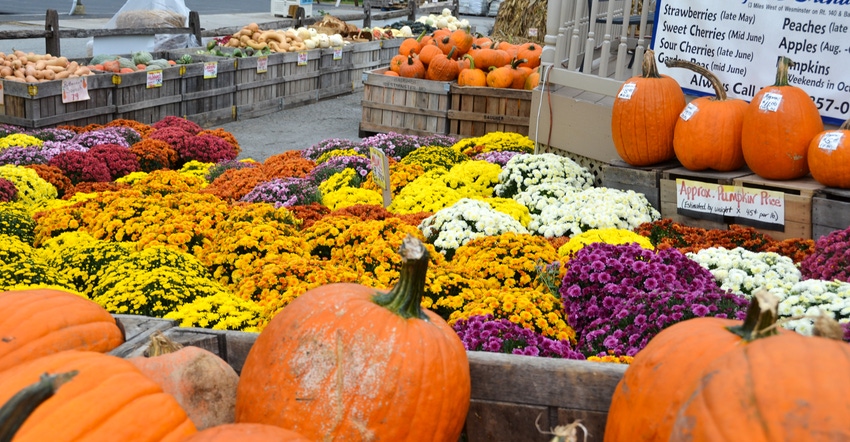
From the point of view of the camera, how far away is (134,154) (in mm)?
8438

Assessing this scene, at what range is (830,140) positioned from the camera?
499 cm

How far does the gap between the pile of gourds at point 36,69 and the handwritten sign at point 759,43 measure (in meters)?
7.56

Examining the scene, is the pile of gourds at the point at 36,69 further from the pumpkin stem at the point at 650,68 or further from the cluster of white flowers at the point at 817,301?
the cluster of white flowers at the point at 817,301

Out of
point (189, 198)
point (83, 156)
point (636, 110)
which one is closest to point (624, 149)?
point (636, 110)

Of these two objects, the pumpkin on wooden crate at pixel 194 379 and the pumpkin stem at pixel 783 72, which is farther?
the pumpkin stem at pixel 783 72

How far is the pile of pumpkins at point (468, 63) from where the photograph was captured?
10.7m

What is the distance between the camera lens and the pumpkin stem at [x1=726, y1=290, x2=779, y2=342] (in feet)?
5.15

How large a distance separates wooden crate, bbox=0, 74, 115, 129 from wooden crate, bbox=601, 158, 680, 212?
700 cm

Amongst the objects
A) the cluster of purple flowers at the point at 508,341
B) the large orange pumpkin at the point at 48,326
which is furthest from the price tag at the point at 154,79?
the large orange pumpkin at the point at 48,326

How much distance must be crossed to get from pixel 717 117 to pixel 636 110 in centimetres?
58

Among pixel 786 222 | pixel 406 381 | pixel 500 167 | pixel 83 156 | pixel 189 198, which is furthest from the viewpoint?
pixel 83 156

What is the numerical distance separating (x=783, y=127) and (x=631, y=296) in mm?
2238

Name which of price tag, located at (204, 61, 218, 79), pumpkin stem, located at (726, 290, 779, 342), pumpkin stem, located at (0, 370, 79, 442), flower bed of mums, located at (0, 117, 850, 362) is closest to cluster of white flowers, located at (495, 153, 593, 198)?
flower bed of mums, located at (0, 117, 850, 362)

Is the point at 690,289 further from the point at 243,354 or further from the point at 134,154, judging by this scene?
the point at 134,154
